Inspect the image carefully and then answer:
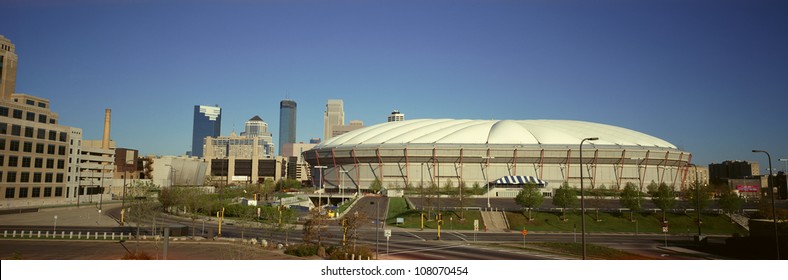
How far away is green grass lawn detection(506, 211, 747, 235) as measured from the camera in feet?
141

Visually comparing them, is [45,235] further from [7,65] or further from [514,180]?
[514,180]

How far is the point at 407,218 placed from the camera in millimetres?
49750

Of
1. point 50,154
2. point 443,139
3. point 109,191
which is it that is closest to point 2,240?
point 50,154

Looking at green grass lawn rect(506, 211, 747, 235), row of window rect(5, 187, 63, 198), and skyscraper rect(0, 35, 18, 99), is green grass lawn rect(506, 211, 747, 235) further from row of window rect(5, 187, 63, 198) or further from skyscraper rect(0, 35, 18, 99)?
skyscraper rect(0, 35, 18, 99)

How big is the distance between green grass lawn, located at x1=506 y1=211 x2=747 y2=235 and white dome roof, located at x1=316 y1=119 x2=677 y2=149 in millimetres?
37732

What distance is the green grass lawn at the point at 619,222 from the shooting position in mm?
43125

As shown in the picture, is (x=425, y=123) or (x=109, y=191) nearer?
(x=109, y=191)

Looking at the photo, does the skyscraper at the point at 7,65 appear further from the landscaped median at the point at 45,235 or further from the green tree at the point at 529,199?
the green tree at the point at 529,199

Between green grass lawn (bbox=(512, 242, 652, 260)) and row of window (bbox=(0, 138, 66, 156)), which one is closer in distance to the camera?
row of window (bbox=(0, 138, 66, 156))

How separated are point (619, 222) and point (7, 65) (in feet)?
157

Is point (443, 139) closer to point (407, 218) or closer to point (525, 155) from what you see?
point (525, 155)

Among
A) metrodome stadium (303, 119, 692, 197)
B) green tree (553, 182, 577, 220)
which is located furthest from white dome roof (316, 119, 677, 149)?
green tree (553, 182, 577, 220)

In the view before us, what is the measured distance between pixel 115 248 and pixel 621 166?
8593cm

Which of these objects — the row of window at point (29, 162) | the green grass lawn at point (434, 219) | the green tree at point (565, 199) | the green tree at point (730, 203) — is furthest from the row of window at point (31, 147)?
the green tree at point (730, 203)
